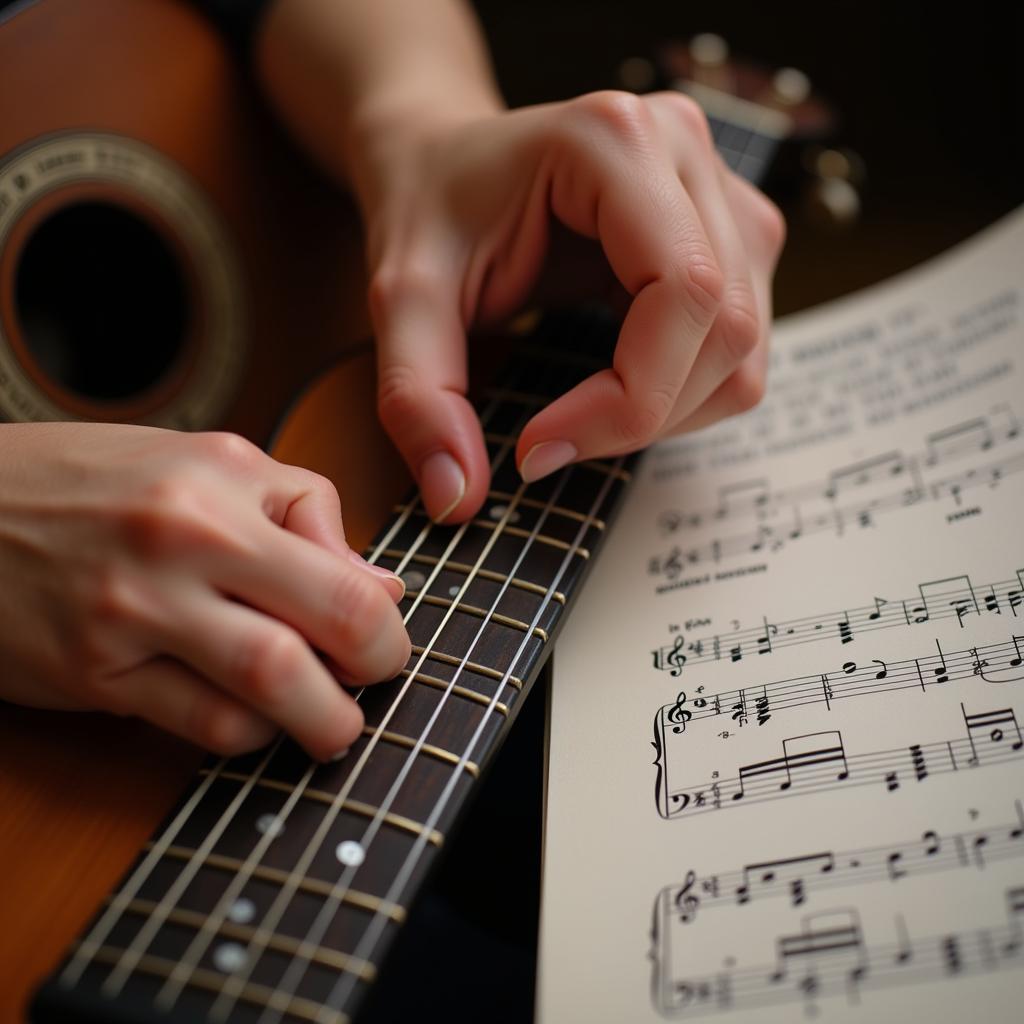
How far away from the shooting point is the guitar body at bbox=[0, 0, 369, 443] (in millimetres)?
827

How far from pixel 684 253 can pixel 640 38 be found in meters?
1.18

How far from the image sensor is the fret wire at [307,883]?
1.52 feet

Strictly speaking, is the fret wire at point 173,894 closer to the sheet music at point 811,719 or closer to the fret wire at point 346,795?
the fret wire at point 346,795

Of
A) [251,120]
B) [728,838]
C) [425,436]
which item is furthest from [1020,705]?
[251,120]

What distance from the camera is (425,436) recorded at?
68cm

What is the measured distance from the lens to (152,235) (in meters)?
0.90

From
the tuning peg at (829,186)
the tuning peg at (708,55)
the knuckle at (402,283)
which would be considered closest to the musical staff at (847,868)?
the knuckle at (402,283)

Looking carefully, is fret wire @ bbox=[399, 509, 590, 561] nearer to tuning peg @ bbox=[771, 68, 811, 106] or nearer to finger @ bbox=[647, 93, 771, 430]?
finger @ bbox=[647, 93, 771, 430]

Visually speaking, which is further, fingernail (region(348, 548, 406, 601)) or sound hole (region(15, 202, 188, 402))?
sound hole (region(15, 202, 188, 402))

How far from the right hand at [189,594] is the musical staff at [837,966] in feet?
0.71

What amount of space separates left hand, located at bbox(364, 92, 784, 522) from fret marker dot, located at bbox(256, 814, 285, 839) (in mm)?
244

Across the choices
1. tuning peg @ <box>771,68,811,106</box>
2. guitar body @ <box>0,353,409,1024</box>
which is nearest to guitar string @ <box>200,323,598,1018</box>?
guitar body @ <box>0,353,409,1024</box>

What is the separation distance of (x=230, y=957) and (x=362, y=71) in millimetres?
804

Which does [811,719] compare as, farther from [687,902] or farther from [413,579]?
[413,579]
